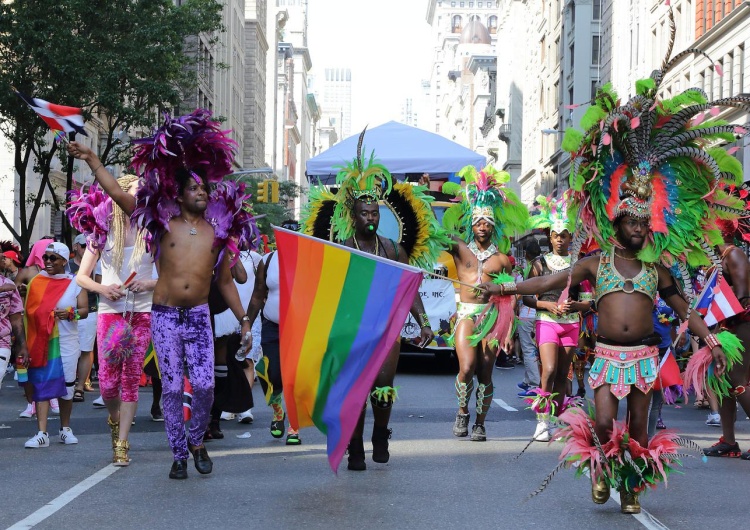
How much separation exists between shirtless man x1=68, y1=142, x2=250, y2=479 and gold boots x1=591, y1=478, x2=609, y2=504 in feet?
8.85

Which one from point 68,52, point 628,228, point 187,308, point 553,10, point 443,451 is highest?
point 553,10

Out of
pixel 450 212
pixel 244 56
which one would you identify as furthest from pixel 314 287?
pixel 244 56

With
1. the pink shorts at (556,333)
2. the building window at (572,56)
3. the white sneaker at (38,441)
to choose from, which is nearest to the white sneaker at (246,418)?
the white sneaker at (38,441)

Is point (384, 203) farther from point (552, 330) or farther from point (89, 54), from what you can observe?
point (89, 54)

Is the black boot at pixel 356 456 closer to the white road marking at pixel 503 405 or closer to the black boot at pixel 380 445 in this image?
the black boot at pixel 380 445

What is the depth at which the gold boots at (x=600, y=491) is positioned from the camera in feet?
23.5

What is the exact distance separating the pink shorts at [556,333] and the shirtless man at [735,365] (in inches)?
55.2

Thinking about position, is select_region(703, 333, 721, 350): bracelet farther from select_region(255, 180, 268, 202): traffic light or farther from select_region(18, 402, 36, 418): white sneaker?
select_region(255, 180, 268, 202): traffic light

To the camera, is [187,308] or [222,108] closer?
[187,308]

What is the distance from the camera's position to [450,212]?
1159 centimetres

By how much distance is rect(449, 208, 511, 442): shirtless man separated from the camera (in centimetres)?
1079

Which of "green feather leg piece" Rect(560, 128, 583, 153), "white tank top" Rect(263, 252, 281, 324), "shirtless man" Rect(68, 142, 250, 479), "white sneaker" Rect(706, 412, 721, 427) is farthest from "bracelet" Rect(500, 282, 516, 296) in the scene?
"white sneaker" Rect(706, 412, 721, 427)

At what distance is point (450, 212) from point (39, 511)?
5523mm

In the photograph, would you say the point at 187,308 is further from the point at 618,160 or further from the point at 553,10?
the point at 553,10
